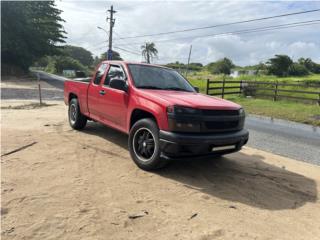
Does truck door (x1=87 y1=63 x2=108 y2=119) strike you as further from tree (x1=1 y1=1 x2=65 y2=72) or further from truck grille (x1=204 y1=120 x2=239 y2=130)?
tree (x1=1 y1=1 x2=65 y2=72)

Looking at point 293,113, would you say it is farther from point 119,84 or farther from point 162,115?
point 162,115

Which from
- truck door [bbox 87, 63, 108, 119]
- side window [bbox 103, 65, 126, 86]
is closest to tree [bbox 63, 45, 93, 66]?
truck door [bbox 87, 63, 108, 119]

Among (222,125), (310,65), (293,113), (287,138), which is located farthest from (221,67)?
(222,125)

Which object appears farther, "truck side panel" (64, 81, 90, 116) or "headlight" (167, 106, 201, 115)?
"truck side panel" (64, 81, 90, 116)

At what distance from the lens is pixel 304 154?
23.0 feet

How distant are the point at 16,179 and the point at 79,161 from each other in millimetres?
1142

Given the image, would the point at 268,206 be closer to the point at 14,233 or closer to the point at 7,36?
the point at 14,233

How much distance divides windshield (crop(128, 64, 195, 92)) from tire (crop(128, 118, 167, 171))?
880mm

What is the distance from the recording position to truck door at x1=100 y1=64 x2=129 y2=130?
563cm

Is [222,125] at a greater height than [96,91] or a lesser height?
lesser

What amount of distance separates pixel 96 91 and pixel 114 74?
2.07 ft

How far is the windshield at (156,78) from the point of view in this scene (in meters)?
5.68

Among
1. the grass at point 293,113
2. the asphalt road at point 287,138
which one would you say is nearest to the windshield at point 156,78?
the asphalt road at point 287,138

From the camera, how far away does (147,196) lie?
160 inches
